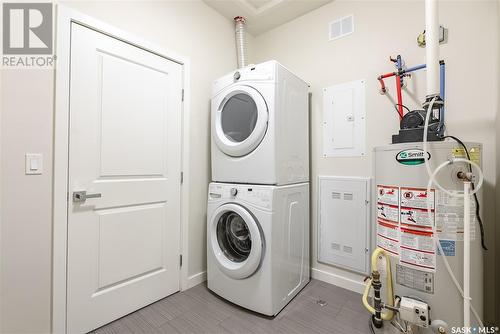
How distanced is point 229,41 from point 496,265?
9.59ft

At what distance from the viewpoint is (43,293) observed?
4.33 feet

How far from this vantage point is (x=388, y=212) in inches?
50.6

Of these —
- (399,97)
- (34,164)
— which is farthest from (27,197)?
(399,97)

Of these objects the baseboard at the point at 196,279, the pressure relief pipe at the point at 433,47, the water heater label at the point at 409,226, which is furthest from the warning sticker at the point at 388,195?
the baseboard at the point at 196,279

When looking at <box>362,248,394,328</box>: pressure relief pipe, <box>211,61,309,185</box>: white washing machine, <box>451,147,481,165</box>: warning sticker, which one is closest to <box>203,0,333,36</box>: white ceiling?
<box>211,61,309,185</box>: white washing machine

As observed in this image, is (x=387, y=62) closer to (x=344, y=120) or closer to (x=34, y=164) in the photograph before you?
(x=344, y=120)

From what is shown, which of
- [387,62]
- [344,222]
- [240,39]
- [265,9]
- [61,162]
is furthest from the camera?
[240,39]

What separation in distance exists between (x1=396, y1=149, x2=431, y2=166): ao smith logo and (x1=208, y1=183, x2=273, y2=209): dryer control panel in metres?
0.80

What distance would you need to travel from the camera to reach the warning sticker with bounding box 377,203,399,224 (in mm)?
1244

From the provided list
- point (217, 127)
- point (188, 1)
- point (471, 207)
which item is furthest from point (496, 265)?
point (188, 1)

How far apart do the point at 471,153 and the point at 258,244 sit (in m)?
1.31

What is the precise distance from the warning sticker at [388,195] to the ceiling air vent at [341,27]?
1.55 m

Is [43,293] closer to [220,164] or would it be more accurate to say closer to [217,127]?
[220,164]

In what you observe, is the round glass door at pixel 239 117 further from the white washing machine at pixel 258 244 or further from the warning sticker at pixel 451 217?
the warning sticker at pixel 451 217
